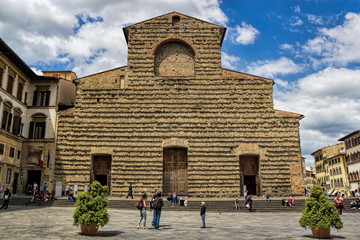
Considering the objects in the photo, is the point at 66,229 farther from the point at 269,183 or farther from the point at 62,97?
the point at 62,97

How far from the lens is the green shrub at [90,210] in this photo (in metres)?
8.80

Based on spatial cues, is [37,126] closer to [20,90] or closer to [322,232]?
[20,90]

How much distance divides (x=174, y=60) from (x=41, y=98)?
10302 millimetres

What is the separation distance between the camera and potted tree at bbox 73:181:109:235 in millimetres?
8805

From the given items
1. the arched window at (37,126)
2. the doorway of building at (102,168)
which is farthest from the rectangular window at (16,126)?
the doorway of building at (102,168)

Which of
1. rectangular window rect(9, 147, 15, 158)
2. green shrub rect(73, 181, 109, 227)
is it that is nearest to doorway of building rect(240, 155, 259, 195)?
green shrub rect(73, 181, 109, 227)

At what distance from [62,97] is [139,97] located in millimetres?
6627

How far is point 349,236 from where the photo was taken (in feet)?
30.3

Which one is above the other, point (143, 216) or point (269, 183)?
point (269, 183)

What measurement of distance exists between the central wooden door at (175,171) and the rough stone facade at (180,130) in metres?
0.07

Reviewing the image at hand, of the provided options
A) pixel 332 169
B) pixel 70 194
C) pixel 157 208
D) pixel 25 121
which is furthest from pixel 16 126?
pixel 332 169

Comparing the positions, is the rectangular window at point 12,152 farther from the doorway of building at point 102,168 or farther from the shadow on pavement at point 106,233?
the shadow on pavement at point 106,233

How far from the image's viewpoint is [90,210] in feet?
29.3

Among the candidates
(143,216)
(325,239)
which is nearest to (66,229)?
(143,216)
